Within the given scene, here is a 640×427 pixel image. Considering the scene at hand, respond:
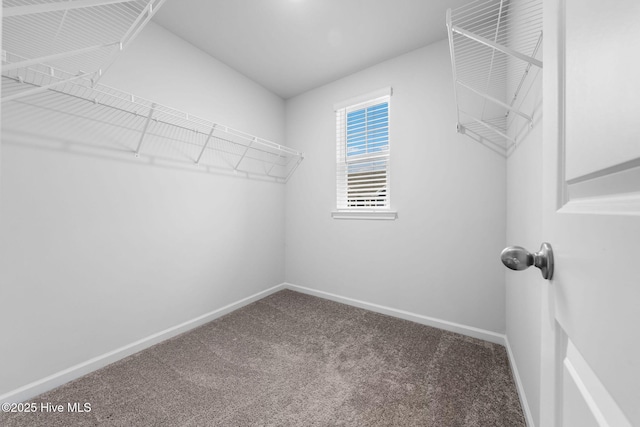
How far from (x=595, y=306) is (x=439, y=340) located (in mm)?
1927

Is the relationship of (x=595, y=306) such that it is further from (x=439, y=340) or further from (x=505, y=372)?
(x=439, y=340)

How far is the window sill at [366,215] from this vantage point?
2398 mm

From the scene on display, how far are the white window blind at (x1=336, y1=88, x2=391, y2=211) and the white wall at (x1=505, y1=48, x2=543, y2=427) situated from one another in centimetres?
109

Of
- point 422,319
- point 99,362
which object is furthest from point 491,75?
point 99,362

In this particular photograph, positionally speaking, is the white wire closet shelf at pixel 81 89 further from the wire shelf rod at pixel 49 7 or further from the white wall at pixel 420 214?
the white wall at pixel 420 214

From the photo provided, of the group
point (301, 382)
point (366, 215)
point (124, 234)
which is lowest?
point (301, 382)

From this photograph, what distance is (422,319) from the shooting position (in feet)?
7.30

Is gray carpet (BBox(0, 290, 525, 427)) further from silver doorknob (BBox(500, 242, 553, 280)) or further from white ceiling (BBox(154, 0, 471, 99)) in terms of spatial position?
white ceiling (BBox(154, 0, 471, 99))

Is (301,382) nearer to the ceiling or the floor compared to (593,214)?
nearer to the floor

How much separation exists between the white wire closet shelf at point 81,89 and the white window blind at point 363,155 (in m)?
1.42

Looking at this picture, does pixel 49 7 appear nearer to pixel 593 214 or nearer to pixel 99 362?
pixel 593 214


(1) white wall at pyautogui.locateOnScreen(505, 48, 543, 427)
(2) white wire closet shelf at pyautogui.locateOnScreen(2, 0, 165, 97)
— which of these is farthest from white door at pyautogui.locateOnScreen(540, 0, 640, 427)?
(2) white wire closet shelf at pyautogui.locateOnScreen(2, 0, 165, 97)

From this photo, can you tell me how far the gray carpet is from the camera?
1.26 metres

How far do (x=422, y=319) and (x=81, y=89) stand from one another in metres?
3.11
